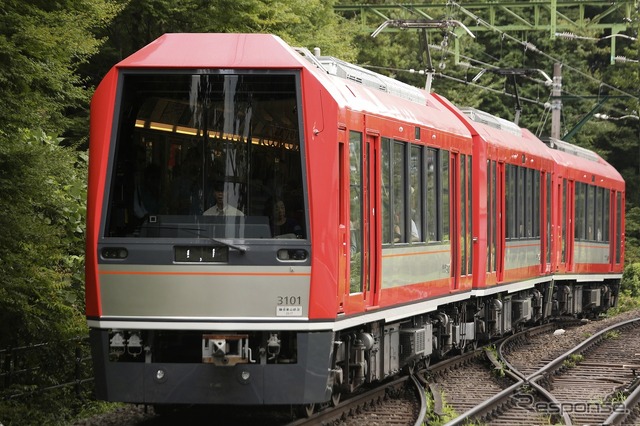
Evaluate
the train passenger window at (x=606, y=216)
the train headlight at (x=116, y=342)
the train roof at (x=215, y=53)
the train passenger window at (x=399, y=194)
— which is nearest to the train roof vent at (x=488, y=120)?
the train passenger window at (x=399, y=194)

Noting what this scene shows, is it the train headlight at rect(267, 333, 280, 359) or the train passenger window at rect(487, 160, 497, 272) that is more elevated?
the train passenger window at rect(487, 160, 497, 272)

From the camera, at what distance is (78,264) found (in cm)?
1583

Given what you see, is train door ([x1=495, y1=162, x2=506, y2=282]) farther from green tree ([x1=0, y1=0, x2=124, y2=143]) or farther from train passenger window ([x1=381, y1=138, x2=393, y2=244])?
green tree ([x1=0, y1=0, x2=124, y2=143])

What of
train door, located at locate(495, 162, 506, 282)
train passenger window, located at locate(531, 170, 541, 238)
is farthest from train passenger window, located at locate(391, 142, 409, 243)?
train passenger window, located at locate(531, 170, 541, 238)

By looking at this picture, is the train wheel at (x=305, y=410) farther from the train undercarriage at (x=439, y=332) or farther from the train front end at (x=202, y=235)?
the train front end at (x=202, y=235)

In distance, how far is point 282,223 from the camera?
10852 mm

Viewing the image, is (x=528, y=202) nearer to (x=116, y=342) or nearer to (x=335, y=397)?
(x=335, y=397)

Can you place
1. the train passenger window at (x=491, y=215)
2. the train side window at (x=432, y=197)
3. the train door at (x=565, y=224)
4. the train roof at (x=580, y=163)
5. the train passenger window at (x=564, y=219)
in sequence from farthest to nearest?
the train roof at (x=580, y=163) < the train passenger window at (x=564, y=219) < the train door at (x=565, y=224) < the train passenger window at (x=491, y=215) < the train side window at (x=432, y=197)

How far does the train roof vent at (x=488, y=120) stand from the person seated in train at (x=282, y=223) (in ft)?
28.8

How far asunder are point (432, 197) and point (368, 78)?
1954mm

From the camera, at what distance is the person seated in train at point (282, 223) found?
1084 cm

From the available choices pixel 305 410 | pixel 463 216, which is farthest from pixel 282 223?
pixel 463 216

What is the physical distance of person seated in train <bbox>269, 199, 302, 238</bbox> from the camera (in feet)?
35.6

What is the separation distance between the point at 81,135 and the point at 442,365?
734 centimetres
